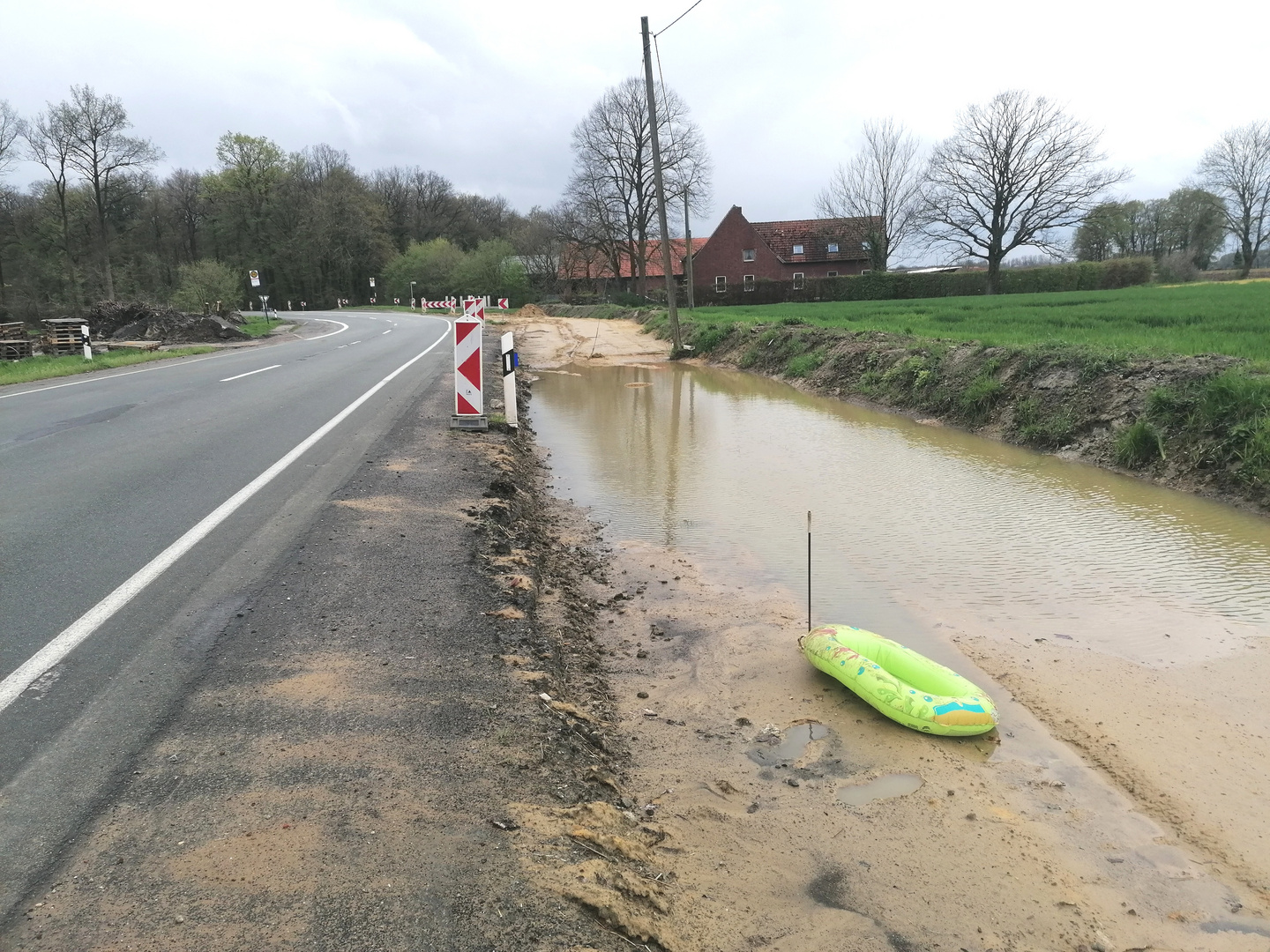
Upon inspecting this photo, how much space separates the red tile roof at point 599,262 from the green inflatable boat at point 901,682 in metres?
51.9

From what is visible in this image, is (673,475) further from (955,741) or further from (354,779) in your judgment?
(354,779)

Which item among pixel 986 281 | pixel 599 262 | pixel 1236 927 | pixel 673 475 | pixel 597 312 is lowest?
pixel 1236 927

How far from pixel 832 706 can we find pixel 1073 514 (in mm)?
4462

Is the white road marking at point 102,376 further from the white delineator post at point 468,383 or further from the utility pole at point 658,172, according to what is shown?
the utility pole at point 658,172

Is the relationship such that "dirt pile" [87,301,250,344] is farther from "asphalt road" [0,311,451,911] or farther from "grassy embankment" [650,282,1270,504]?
"grassy embankment" [650,282,1270,504]

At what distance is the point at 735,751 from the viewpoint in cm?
352

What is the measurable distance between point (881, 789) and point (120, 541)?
14.8 feet

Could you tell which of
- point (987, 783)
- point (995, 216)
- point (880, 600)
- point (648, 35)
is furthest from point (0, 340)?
point (995, 216)

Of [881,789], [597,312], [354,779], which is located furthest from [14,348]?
[597,312]

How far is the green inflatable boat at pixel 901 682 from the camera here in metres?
3.59

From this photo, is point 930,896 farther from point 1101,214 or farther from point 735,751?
point 1101,214

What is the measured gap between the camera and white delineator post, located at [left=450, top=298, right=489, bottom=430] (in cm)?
903

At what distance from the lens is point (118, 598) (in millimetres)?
3977

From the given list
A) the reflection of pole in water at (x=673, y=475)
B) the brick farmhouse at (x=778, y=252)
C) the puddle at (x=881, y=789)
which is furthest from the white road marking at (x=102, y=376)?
the brick farmhouse at (x=778, y=252)
